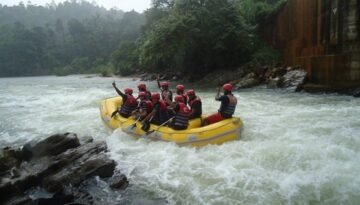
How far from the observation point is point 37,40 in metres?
76.4

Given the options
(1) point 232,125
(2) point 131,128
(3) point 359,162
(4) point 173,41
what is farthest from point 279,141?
(4) point 173,41

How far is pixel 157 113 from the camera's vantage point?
328 inches

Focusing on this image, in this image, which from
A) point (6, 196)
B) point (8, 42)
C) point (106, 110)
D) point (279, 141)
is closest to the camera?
point (6, 196)

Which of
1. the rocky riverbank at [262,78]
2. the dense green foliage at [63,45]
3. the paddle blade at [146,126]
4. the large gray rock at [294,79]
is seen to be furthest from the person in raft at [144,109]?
the dense green foliage at [63,45]

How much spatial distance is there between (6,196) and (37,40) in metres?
Answer: 78.3

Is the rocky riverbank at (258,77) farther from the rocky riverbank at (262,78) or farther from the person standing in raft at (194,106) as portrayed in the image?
the person standing in raft at (194,106)

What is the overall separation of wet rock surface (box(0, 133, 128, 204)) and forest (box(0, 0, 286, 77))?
16274 millimetres

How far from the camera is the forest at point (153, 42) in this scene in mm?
22922

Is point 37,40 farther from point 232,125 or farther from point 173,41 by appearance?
point 232,125

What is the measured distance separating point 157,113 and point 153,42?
48.9 feet

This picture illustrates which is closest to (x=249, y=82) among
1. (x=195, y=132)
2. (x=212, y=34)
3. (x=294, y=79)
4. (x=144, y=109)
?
(x=294, y=79)

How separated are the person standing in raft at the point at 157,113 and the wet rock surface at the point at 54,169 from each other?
157 centimetres

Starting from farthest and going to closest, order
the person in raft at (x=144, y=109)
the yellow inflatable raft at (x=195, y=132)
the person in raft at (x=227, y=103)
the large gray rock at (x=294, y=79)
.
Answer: the large gray rock at (x=294, y=79), the person in raft at (x=144, y=109), the person in raft at (x=227, y=103), the yellow inflatable raft at (x=195, y=132)

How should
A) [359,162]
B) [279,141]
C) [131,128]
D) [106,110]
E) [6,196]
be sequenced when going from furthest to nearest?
[106,110] → [131,128] → [279,141] → [359,162] → [6,196]
